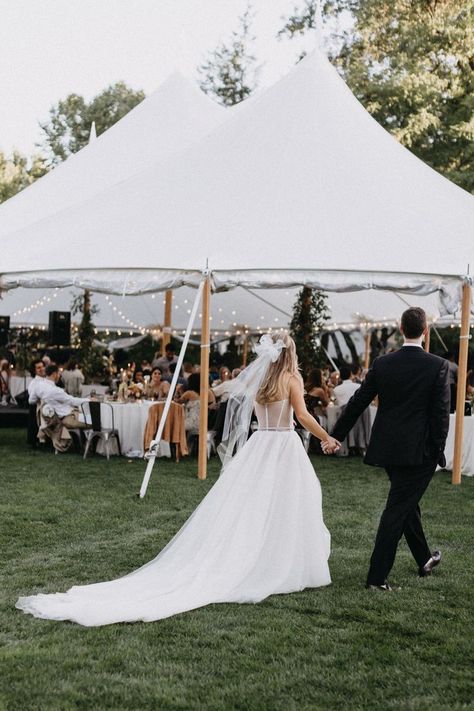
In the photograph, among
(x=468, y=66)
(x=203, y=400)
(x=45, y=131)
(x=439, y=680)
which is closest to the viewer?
(x=439, y=680)

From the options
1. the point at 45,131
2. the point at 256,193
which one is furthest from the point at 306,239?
the point at 45,131

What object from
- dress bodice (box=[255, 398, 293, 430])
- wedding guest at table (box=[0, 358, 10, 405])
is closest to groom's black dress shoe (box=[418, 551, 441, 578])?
dress bodice (box=[255, 398, 293, 430])

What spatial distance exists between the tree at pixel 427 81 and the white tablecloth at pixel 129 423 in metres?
12.4

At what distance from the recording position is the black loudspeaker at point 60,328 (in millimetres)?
18953

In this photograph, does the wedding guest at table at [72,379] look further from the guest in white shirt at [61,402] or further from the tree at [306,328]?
the tree at [306,328]

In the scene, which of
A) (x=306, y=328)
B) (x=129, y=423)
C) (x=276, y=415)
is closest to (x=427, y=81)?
(x=306, y=328)

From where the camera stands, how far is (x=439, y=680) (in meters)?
4.23

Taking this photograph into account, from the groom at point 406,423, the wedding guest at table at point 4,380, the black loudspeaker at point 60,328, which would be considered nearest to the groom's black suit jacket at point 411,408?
the groom at point 406,423

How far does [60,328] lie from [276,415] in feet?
44.0

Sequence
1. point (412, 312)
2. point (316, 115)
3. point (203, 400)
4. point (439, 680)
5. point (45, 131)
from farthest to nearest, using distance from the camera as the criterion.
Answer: point (45, 131) < point (316, 115) < point (203, 400) < point (412, 312) < point (439, 680)

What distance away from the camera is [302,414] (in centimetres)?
611

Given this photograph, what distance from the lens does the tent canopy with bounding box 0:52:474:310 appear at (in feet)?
36.9

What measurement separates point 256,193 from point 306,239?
1.04m

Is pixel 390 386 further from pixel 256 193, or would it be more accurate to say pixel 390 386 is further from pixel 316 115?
pixel 316 115
